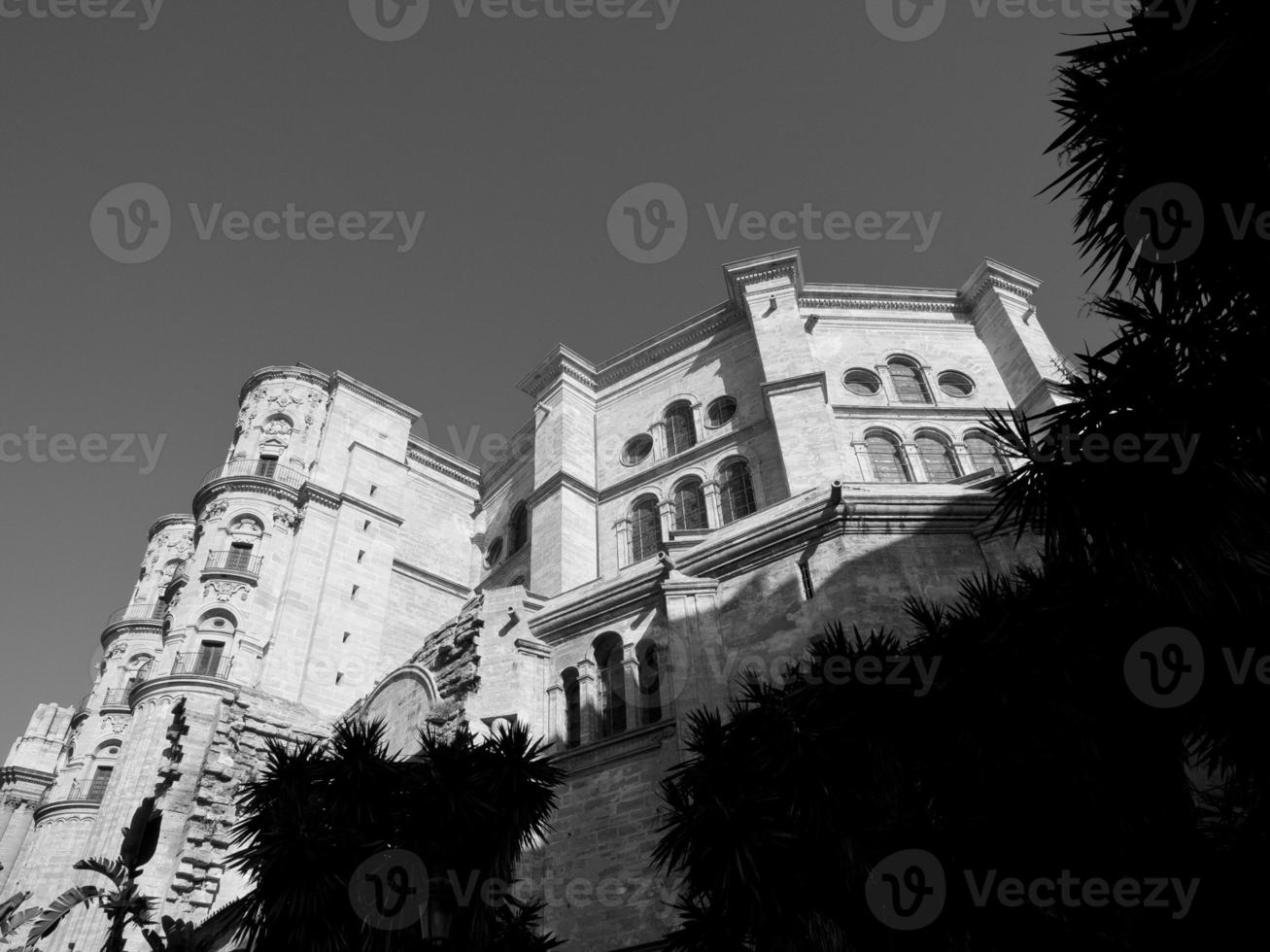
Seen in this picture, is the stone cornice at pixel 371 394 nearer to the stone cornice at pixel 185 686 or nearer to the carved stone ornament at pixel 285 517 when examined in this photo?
the carved stone ornament at pixel 285 517

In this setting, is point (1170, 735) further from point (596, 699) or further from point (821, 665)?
point (596, 699)

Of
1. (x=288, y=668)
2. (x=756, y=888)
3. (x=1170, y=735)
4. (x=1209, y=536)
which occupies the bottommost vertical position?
(x=756, y=888)

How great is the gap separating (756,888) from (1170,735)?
184 inches

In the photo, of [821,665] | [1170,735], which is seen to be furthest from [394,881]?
[1170,735]

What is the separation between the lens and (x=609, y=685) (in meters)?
18.6

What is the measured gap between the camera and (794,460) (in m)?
25.8

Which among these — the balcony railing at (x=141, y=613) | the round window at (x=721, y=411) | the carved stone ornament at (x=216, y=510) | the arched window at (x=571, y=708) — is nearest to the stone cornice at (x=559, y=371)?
the round window at (x=721, y=411)

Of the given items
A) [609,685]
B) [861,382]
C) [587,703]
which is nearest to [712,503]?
[861,382]

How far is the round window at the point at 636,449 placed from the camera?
1302 inches

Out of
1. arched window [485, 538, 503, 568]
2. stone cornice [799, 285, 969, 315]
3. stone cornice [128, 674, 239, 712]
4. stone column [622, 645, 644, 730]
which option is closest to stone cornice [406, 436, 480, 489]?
arched window [485, 538, 503, 568]

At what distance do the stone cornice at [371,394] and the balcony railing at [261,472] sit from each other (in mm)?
4984

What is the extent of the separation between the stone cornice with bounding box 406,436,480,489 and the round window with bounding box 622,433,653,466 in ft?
34.8

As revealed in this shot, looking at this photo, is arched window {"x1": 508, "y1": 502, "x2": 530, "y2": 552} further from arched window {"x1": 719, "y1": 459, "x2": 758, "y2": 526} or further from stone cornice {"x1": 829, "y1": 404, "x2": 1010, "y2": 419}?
stone cornice {"x1": 829, "y1": 404, "x2": 1010, "y2": 419}

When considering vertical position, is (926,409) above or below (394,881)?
above
